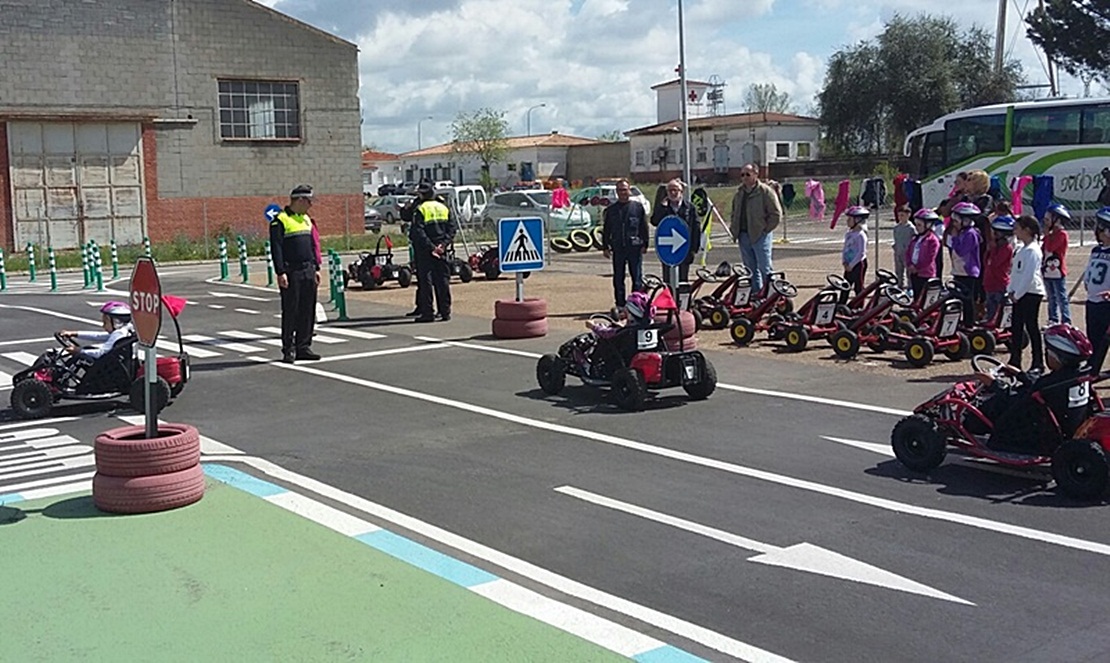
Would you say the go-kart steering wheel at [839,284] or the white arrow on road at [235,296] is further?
the white arrow on road at [235,296]

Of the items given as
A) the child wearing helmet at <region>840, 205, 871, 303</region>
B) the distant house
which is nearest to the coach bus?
the child wearing helmet at <region>840, 205, 871, 303</region>

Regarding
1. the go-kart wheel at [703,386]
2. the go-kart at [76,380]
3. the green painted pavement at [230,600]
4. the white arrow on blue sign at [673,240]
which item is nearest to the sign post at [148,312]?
the green painted pavement at [230,600]

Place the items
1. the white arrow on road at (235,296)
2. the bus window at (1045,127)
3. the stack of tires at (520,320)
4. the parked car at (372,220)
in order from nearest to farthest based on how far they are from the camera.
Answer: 1. the stack of tires at (520,320)
2. the white arrow on road at (235,296)
3. the bus window at (1045,127)
4. the parked car at (372,220)

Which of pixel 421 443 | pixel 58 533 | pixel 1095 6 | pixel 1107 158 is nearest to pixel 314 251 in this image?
pixel 421 443

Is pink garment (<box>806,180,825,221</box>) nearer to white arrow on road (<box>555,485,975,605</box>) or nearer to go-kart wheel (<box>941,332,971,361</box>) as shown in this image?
go-kart wheel (<box>941,332,971,361</box>)

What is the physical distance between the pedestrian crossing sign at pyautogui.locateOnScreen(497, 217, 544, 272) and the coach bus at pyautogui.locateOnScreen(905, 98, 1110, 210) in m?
21.8

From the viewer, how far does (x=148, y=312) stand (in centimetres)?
714

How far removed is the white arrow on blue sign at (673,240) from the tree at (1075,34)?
5729 centimetres

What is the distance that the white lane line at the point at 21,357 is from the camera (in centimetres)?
1482

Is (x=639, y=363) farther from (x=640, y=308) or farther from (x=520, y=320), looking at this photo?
(x=520, y=320)

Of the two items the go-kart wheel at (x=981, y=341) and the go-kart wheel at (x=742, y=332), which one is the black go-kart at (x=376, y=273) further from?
the go-kart wheel at (x=981, y=341)

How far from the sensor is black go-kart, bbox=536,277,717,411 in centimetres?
1040

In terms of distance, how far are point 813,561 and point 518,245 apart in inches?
402

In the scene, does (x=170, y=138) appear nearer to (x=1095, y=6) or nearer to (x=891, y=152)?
(x=891, y=152)
